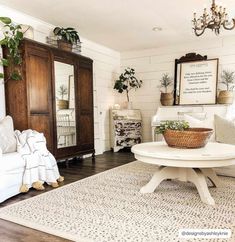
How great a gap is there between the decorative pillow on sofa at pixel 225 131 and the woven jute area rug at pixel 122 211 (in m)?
0.58

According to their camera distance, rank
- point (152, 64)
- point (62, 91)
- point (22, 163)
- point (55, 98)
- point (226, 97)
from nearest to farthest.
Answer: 1. point (22, 163)
2. point (55, 98)
3. point (62, 91)
4. point (226, 97)
5. point (152, 64)

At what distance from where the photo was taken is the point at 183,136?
239 centimetres

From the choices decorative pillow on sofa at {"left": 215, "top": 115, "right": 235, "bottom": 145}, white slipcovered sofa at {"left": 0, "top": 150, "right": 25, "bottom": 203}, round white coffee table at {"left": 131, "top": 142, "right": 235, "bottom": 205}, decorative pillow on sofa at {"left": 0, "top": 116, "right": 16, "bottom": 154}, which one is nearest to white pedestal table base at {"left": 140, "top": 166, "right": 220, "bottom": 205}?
round white coffee table at {"left": 131, "top": 142, "right": 235, "bottom": 205}

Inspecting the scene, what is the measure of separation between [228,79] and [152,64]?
1627 millimetres

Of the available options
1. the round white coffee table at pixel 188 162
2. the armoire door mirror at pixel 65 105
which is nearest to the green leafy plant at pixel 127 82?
the armoire door mirror at pixel 65 105

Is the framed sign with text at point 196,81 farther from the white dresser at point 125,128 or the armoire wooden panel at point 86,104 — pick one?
the armoire wooden panel at point 86,104

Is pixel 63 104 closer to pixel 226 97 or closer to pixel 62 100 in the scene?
pixel 62 100

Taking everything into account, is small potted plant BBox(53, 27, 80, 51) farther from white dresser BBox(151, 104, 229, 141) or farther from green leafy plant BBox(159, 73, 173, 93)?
green leafy plant BBox(159, 73, 173, 93)

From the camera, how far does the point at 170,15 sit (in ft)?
11.8

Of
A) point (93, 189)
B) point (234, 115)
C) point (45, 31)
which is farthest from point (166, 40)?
point (93, 189)

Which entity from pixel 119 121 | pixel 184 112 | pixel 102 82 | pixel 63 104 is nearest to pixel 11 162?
pixel 63 104

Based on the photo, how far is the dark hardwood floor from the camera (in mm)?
1621

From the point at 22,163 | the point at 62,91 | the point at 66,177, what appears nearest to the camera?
the point at 22,163

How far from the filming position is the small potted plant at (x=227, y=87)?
4391mm
